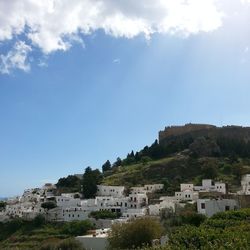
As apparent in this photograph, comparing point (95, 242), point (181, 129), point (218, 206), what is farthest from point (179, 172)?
point (95, 242)

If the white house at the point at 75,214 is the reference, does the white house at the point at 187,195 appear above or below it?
above

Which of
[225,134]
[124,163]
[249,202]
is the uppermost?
[225,134]

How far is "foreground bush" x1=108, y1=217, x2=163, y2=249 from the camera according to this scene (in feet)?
107

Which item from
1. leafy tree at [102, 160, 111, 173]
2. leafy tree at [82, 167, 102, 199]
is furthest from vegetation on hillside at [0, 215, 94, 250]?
leafy tree at [102, 160, 111, 173]

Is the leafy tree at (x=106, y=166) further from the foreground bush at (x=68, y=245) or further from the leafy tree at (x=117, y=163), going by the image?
the foreground bush at (x=68, y=245)

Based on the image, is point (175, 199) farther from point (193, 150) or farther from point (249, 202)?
point (193, 150)

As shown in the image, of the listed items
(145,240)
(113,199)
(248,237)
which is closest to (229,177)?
(113,199)

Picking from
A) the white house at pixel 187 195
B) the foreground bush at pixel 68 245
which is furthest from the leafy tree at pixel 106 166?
the foreground bush at pixel 68 245

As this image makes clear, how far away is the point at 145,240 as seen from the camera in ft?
109

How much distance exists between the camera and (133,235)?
33125 millimetres

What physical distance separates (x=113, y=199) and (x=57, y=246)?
23.0 metres

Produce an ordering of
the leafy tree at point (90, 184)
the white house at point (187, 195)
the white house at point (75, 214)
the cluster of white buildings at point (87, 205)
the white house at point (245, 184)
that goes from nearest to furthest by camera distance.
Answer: the white house at point (245, 184)
the white house at point (75, 214)
the cluster of white buildings at point (87, 205)
the white house at point (187, 195)
the leafy tree at point (90, 184)

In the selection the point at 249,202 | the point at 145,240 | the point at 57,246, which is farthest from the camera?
the point at 249,202

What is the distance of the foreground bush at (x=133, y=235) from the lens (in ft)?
107
